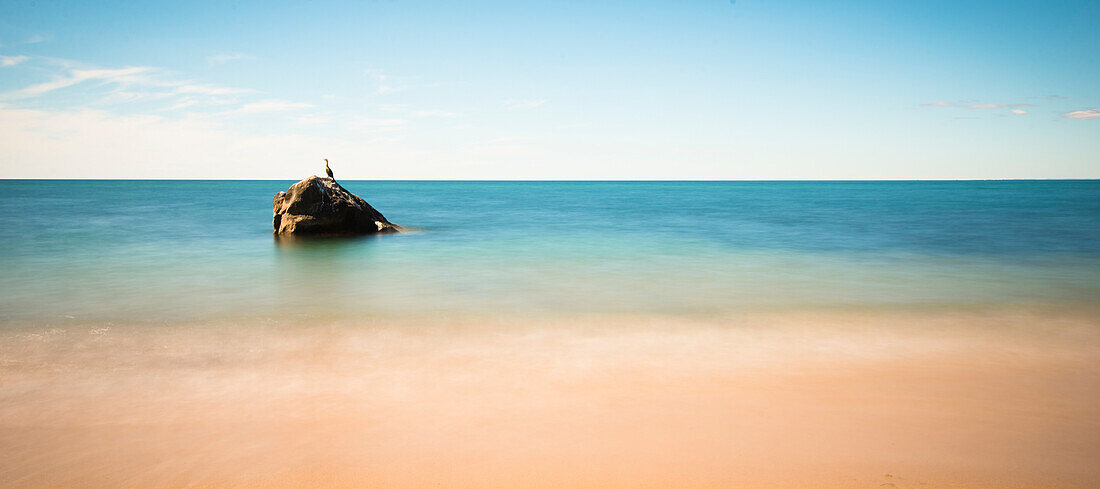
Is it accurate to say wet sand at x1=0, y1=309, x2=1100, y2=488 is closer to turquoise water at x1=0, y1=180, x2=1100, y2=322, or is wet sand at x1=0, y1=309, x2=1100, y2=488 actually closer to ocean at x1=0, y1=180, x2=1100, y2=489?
ocean at x1=0, y1=180, x2=1100, y2=489

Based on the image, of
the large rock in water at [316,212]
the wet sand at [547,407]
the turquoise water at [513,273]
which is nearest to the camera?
the wet sand at [547,407]

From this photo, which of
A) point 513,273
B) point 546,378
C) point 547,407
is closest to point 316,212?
point 513,273

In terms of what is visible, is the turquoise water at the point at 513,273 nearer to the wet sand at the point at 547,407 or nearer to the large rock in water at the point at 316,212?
the large rock in water at the point at 316,212

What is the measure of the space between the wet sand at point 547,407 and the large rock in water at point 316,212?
10835 millimetres

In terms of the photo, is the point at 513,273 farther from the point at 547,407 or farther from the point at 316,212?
the point at 316,212

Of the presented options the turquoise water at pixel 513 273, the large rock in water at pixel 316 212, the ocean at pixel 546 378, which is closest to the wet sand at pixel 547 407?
the ocean at pixel 546 378

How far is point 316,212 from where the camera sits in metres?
18.0

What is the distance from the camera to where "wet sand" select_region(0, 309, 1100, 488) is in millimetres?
3775

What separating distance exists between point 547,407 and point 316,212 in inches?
593

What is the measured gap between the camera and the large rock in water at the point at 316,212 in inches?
707

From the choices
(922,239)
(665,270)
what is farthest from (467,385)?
(922,239)

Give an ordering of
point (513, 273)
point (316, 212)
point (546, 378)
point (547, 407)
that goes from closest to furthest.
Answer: point (547, 407) < point (546, 378) < point (513, 273) < point (316, 212)

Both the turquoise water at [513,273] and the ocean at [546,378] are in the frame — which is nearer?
the ocean at [546,378]

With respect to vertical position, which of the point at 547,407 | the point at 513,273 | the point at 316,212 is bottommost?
the point at 547,407
